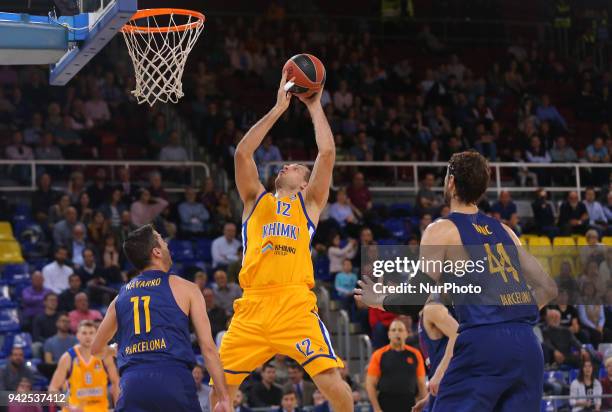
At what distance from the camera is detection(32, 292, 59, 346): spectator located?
13.2m

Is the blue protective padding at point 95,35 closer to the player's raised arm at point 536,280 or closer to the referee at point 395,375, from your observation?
the player's raised arm at point 536,280

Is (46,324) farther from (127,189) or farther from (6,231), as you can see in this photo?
(127,189)

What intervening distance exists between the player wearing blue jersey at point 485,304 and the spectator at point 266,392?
7125 millimetres

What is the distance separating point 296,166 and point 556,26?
18135 millimetres

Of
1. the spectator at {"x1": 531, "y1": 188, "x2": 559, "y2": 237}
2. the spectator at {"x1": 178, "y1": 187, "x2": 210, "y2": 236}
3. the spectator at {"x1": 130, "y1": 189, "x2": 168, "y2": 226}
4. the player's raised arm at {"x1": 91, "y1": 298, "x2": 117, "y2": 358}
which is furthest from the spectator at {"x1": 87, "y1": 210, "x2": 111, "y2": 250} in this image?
the player's raised arm at {"x1": 91, "y1": 298, "x2": 117, "y2": 358}

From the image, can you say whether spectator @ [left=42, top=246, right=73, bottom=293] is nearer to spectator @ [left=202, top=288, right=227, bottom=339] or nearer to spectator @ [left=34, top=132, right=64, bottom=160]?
spectator @ [left=202, top=288, right=227, bottom=339]

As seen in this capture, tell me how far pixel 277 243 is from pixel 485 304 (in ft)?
7.74

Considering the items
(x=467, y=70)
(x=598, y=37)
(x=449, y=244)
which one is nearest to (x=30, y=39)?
(x=449, y=244)

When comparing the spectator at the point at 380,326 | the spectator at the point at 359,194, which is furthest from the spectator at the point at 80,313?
the spectator at the point at 359,194

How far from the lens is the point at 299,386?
13188 mm

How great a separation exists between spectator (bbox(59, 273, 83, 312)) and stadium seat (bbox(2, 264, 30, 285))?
109cm

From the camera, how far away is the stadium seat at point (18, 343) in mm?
12922

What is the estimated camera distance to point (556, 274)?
52.4ft

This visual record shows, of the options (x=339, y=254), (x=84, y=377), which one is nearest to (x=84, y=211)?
(x=339, y=254)
